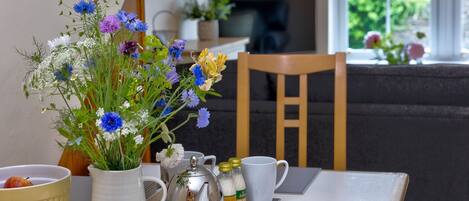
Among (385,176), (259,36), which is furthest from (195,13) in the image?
(385,176)

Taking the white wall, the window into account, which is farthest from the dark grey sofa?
the window

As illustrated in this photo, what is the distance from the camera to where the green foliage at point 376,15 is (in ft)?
20.9

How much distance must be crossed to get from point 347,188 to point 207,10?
4.08 metres

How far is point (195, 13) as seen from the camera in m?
5.68

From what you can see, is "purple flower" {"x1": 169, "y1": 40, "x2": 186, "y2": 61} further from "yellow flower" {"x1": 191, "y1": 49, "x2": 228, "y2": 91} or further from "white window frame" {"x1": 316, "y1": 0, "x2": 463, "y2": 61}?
"white window frame" {"x1": 316, "y1": 0, "x2": 463, "y2": 61}

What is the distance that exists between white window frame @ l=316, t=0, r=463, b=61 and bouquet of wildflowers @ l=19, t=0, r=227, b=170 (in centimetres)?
465

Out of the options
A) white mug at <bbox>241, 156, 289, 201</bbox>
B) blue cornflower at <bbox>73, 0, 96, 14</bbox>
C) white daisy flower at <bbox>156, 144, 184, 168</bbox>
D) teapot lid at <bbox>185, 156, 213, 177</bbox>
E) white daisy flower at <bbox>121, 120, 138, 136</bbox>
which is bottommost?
white mug at <bbox>241, 156, 289, 201</bbox>

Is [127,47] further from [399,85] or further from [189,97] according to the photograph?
[399,85]

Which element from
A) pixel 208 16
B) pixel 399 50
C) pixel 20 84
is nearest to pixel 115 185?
pixel 20 84

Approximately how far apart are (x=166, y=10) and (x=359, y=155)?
282cm

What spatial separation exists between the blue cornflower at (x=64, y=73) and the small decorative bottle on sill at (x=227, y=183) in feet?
1.20

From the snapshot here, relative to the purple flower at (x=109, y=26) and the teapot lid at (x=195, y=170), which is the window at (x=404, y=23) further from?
the purple flower at (x=109, y=26)

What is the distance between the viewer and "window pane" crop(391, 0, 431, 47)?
6.31 m

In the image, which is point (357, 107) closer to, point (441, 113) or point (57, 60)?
point (441, 113)
